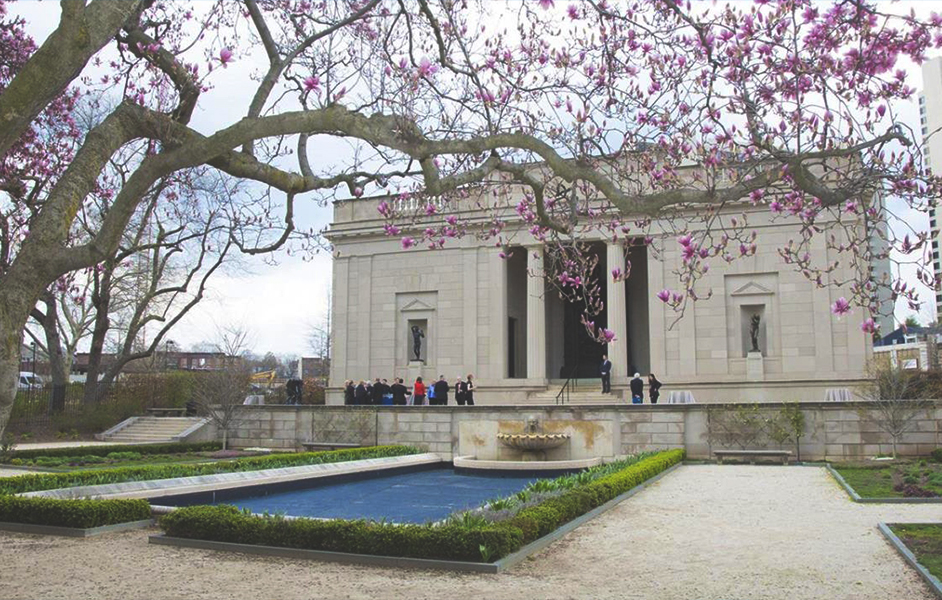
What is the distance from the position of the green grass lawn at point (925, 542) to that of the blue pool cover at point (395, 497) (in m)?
5.76

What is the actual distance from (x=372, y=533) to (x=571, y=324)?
112ft

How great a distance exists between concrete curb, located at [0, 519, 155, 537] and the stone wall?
12.2m

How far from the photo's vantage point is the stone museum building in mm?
32031

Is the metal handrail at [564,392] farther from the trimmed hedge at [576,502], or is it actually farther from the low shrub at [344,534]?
the low shrub at [344,534]

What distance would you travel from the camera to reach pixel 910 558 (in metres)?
8.48

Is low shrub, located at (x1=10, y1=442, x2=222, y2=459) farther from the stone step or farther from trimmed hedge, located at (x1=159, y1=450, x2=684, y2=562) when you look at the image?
trimmed hedge, located at (x1=159, y1=450, x2=684, y2=562)

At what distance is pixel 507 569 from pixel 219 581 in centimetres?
272

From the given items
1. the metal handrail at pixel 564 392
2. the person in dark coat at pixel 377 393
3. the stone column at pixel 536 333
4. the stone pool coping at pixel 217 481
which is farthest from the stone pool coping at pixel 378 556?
the stone column at pixel 536 333

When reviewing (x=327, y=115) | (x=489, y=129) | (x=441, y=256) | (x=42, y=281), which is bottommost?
(x=42, y=281)

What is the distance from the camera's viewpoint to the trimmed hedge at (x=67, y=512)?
1034 cm

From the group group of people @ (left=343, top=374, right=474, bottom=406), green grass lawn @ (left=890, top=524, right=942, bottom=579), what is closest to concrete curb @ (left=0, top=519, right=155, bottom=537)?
green grass lawn @ (left=890, top=524, right=942, bottom=579)

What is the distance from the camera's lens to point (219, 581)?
774cm

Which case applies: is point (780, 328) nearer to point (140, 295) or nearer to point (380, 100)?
point (380, 100)

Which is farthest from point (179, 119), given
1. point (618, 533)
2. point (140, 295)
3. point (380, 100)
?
point (140, 295)
